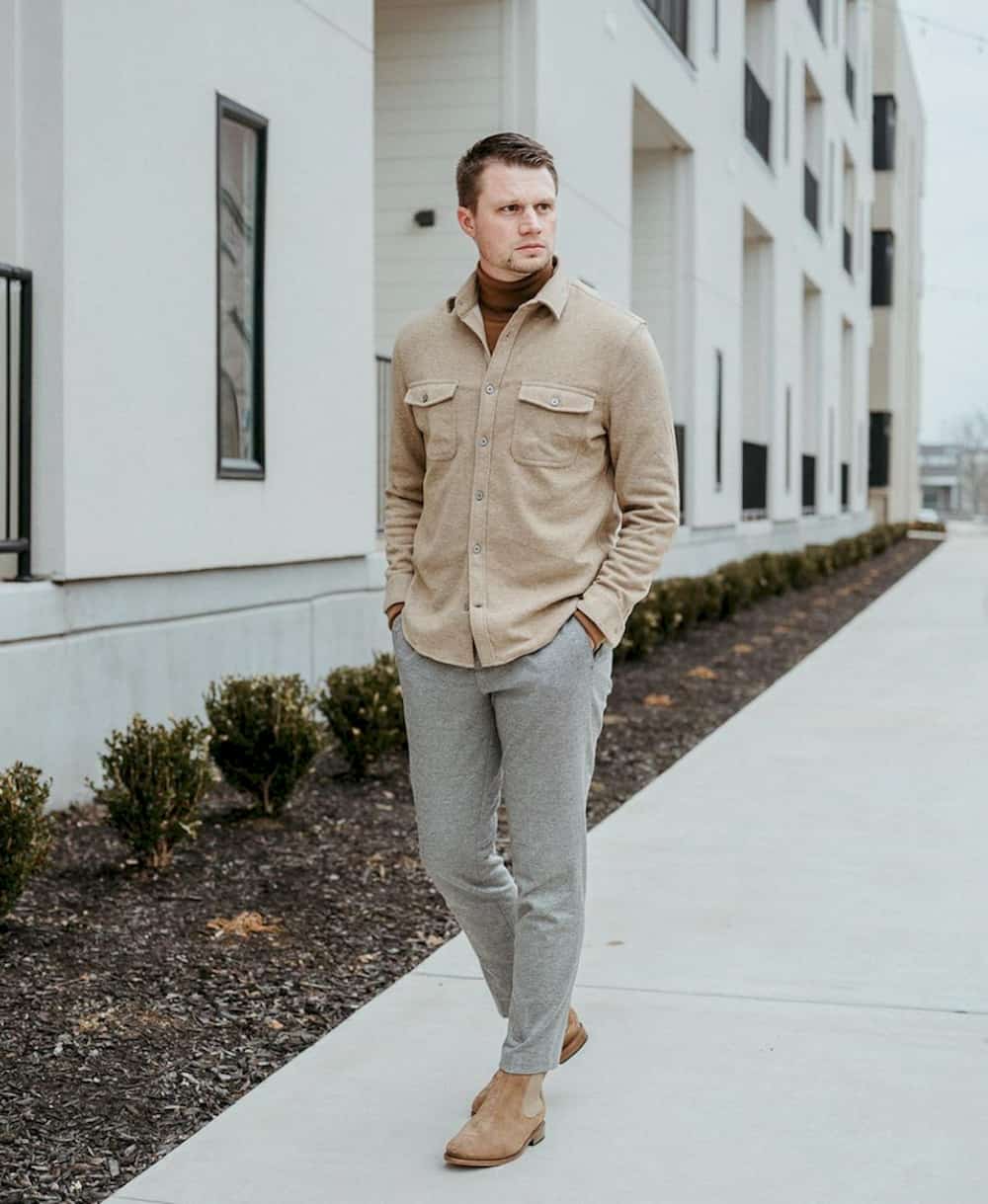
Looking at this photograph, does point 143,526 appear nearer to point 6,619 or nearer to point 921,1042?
point 6,619

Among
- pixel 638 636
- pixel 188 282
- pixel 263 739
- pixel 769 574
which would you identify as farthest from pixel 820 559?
pixel 263 739

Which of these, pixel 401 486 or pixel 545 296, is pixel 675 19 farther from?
pixel 545 296

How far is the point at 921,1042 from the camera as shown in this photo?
429 cm

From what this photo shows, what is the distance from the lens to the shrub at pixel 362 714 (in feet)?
25.2

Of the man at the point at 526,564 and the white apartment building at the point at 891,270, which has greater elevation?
the white apartment building at the point at 891,270

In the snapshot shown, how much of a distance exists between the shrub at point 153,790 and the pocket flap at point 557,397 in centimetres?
291

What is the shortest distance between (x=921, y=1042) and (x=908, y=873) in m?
1.94

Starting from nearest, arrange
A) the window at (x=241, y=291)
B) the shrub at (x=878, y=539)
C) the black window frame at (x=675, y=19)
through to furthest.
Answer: the window at (x=241, y=291), the black window frame at (x=675, y=19), the shrub at (x=878, y=539)

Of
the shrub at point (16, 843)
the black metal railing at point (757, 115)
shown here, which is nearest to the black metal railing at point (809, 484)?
the black metal railing at point (757, 115)

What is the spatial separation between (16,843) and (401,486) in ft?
6.25

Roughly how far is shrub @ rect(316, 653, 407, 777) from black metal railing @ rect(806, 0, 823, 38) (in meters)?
21.7

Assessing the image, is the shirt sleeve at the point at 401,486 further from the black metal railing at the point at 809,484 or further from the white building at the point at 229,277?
the black metal railing at the point at 809,484

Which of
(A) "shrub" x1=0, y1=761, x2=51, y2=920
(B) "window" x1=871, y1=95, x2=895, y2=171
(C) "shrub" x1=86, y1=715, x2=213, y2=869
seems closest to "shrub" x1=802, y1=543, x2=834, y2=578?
(C) "shrub" x1=86, y1=715, x2=213, y2=869

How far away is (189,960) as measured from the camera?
5059 millimetres
